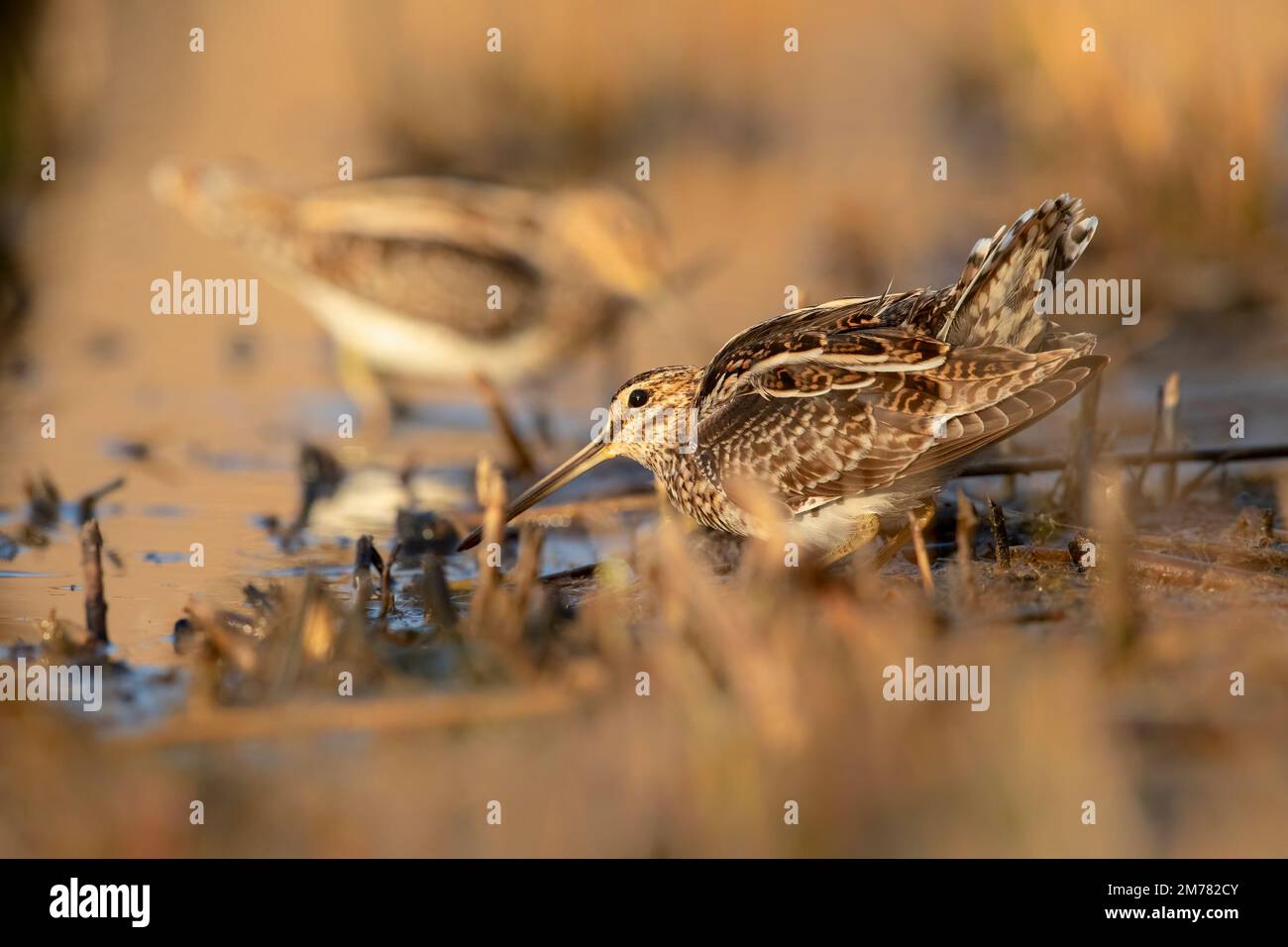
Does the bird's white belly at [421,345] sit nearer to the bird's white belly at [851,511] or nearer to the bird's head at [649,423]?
the bird's head at [649,423]

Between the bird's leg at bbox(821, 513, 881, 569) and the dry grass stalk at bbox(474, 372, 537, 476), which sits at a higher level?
the dry grass stalk at bbox(474, 372, 537, 476)

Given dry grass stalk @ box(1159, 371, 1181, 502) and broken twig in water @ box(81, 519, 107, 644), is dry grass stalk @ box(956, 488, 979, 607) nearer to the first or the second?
dry grass stalk @ box(1159, 371, 1181, 502)

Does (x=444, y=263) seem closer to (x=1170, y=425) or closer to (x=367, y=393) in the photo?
(x=367, y=393)

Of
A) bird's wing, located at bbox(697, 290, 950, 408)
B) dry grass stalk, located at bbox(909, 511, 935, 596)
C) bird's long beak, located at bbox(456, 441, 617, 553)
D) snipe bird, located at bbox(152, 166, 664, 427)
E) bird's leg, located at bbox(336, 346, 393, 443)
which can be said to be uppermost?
snipe bird, located at bbox(152, 166, 664, 427)

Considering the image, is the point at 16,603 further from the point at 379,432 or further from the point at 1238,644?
the point at 1238,644

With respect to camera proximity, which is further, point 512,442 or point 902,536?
point 512,442

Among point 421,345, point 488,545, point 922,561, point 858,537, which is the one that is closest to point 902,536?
point 858,537

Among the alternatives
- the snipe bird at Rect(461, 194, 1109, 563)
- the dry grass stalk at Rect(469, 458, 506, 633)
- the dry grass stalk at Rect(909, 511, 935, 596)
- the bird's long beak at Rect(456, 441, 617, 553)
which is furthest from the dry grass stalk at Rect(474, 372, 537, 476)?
the dry grass stalk at Rect(909, 511, 935, 596)
